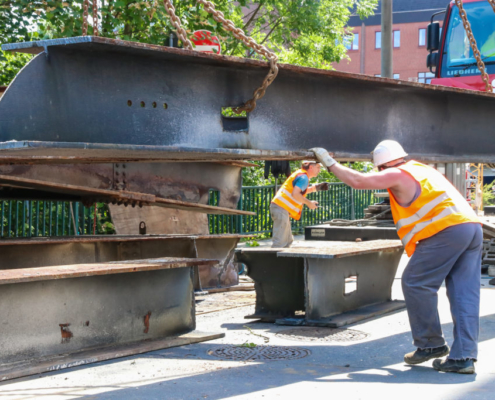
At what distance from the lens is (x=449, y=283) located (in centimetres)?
510

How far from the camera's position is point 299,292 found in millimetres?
7168

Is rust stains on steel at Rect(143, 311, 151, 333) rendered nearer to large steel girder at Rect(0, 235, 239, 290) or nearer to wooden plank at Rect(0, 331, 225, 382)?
wooden plank at Rect(0, 331, 225, 382)

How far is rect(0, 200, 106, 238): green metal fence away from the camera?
38.4ft

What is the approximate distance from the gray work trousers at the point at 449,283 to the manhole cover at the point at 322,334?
114 centimetres

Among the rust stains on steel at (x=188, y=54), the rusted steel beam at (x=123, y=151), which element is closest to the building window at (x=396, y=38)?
the rust stains on steel at (x=188, y=54)

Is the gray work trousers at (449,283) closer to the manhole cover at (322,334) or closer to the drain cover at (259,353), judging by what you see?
the drain cover at (259,353)

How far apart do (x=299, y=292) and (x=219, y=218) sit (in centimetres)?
878

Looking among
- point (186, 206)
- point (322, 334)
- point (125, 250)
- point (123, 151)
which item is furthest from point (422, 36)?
point (123, 151)

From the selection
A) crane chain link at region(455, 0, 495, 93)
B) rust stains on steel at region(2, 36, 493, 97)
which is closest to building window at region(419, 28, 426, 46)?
crane chain link at region(455, 0, 495, 93)

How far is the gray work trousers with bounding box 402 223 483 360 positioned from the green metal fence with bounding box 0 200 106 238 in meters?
7.36

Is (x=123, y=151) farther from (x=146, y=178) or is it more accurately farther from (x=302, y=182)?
(x=302, y=182)

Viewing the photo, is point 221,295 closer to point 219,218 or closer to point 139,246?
point 139,246

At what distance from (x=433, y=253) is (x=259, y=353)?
1.62 m

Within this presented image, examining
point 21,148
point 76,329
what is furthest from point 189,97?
point 76,329
